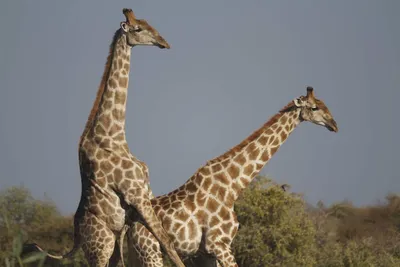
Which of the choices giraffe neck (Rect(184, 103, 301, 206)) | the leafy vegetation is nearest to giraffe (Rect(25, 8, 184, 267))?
giraffe neck (Rect(184, 103, 301, 206))

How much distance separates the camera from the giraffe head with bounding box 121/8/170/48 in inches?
372

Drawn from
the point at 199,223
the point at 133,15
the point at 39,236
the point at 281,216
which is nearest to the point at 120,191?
the point at 199,223

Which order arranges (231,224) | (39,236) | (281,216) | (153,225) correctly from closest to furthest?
(153,225), (231,224), (281,216), (39,236)

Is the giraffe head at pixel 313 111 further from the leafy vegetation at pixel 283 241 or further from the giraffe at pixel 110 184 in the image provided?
the leafy vegetation at pixel 283 241

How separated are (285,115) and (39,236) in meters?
18.0

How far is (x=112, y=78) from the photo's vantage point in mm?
9531

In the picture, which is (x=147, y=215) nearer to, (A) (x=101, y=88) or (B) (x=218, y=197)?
(B) (x=218, y=197)

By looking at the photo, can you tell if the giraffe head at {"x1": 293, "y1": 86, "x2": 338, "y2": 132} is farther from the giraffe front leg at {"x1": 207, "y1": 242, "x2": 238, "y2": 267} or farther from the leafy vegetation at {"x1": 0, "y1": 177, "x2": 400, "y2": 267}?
the leafy vegetation at {"x1": 0, "y1": 177, "x2": 400, "y2": 267}

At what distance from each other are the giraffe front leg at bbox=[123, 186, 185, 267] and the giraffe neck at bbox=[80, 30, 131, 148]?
2.48ft

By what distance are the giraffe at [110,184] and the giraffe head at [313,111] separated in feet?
7.28

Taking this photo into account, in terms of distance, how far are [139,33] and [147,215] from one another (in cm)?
234

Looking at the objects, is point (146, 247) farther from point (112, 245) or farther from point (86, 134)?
point (86, 134)

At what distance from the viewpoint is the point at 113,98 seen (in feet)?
30.8

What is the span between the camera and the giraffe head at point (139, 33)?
945 cm
